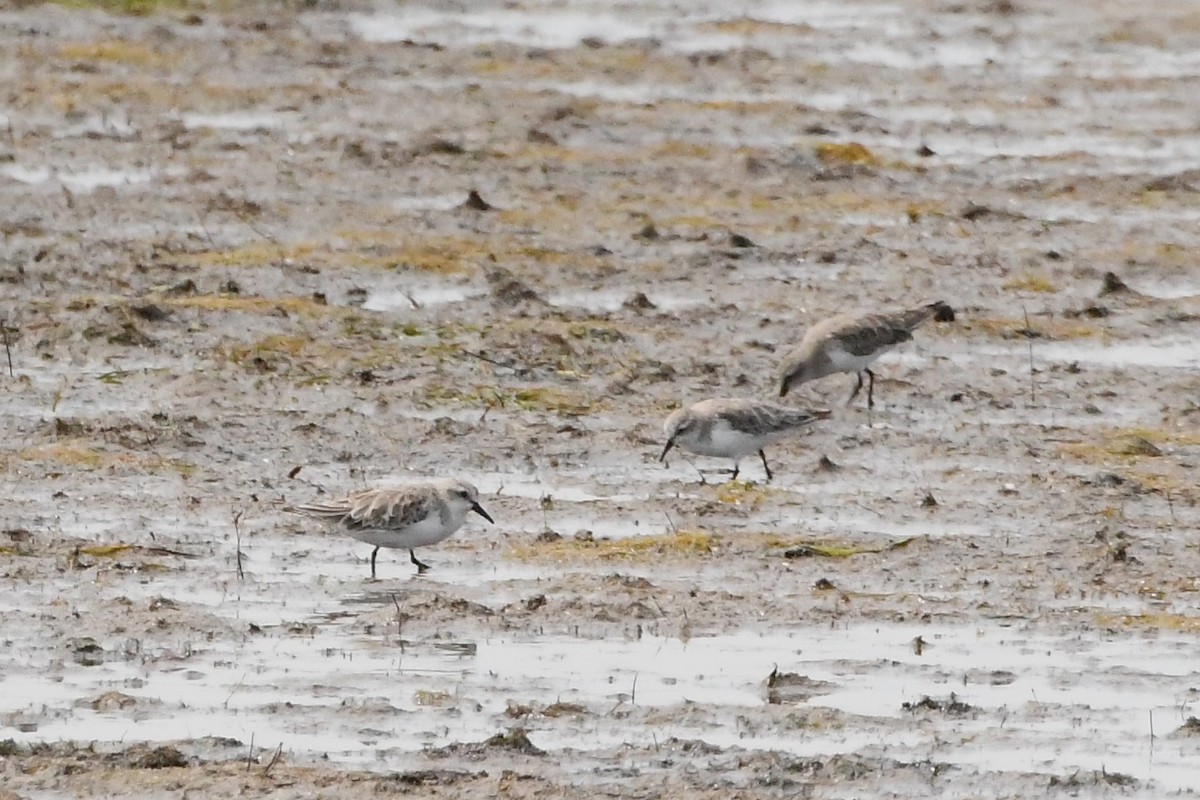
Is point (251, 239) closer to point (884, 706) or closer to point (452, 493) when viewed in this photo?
point (452, 493)

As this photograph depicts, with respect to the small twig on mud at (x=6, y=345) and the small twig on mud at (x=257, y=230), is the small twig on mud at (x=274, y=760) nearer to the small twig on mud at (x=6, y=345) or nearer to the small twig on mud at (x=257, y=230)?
the small twig on mud at (x=6, y=345)

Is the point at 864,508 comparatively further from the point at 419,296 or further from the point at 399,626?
the point at 419,296

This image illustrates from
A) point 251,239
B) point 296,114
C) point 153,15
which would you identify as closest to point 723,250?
point 251,239

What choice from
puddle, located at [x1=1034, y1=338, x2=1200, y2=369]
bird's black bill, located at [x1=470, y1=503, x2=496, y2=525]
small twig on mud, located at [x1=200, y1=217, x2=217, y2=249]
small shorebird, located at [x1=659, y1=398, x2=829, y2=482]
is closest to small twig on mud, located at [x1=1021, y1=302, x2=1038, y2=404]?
puddle, located at [x1=1034, y1=338, x2=1200, y2=369]

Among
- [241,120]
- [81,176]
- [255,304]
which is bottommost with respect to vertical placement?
[241,120]

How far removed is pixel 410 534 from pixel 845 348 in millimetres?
4081

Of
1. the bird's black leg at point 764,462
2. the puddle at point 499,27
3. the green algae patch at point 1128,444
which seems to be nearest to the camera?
the bird's black leg at point 764,462

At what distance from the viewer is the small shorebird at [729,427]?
13.1 metres

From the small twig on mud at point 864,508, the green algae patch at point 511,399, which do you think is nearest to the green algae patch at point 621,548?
the small twig on mud at point 864,508

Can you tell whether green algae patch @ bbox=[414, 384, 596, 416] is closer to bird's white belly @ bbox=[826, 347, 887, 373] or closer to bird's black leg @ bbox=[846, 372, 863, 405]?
bird's white belly @ bbox=[826, 347, 887, 373]

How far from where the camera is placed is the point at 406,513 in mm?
11305

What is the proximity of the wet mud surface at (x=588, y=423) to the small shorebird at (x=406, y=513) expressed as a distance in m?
0.25

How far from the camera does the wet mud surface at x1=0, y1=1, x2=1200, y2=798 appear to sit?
9195 mm

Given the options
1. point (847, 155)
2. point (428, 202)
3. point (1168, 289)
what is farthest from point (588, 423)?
point (847, 155)
